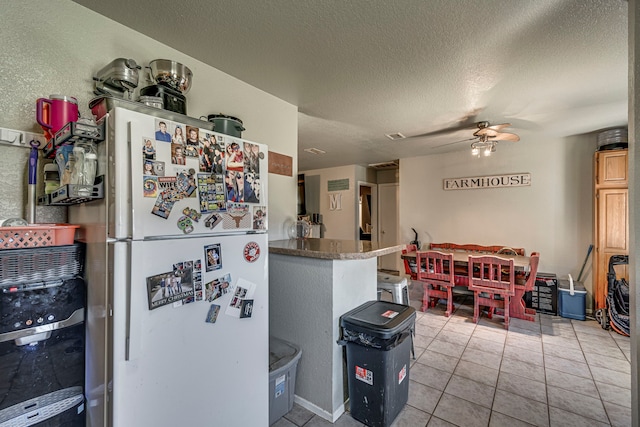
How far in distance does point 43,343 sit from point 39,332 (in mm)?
61

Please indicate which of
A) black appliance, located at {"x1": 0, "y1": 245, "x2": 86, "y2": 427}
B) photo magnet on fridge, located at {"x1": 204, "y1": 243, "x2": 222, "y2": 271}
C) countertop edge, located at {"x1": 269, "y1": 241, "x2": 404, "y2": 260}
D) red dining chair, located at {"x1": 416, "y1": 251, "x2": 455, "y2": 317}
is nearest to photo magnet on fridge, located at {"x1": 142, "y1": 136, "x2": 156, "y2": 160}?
photo magnet on fridge, located at {"x1": 204, "y1": 243, "x2": 222, "y2": 271}

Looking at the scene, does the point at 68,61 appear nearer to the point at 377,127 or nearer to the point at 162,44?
the point at 162,44

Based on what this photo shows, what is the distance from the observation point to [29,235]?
105 cm

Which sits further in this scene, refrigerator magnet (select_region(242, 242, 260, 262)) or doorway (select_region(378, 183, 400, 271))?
doorway (select_region(378, 183, 400, 271))

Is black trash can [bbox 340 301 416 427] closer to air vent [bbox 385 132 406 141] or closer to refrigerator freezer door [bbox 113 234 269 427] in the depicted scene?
refrigerator freezer door [bbox 113 234 269 427]

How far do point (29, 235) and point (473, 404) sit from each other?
8.96ft

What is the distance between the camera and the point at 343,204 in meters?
6.18

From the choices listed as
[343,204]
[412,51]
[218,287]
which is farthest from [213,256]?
[343,204]

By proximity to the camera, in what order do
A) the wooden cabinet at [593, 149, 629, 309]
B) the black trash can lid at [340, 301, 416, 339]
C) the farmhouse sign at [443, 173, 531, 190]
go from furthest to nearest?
1. the farmhouse sign at [443, 173, 531, 190]
2. the wooden cabinet at [593, 149, 629, 309]
3. the black trash can lid at [340, 301, 416, 339]

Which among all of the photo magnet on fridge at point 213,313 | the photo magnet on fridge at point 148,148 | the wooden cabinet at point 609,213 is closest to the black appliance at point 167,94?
the photo magnet on fridge at point 148,148

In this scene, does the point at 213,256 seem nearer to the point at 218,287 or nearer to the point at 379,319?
the point at 218,287

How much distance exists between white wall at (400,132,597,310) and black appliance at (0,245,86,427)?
484 centimetres

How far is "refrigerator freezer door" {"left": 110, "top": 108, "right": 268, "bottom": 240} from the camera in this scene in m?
0.99

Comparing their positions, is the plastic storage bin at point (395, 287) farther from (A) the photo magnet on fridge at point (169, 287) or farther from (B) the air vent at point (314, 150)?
(B) the air vent at point (314, 150)
